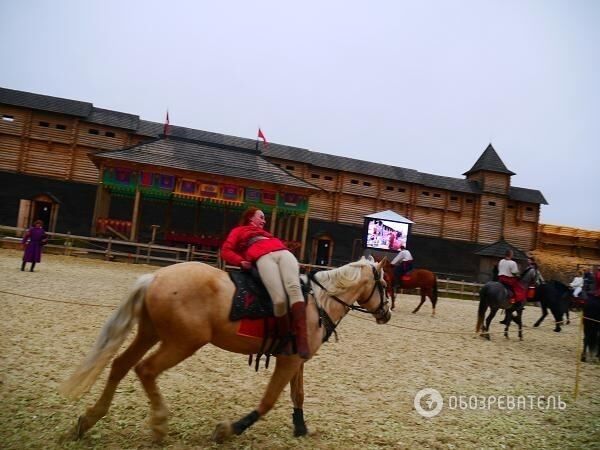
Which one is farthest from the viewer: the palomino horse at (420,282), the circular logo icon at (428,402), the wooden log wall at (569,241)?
the wooden log wall at (569,241)

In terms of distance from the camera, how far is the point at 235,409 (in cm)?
420

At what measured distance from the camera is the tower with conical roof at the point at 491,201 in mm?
30859

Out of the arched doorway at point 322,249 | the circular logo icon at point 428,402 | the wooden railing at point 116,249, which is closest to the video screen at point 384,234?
the arched doorway at point 322,249

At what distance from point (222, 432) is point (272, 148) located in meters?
26.7

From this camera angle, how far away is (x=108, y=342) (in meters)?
3.34

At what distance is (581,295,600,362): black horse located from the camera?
7969 millimetres

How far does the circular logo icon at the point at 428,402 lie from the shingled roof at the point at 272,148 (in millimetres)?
19126

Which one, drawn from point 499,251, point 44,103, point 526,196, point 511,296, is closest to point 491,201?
point 526,196

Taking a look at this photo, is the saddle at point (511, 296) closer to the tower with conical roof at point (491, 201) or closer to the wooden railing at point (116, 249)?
the wooden railing at point (116, 249)

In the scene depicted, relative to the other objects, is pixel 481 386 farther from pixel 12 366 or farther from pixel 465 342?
pixel 12 366

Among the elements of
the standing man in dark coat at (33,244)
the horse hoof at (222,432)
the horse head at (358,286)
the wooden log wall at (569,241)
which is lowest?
the horse hoof at (222,432)

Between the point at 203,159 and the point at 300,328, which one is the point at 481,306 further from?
the point at 203,159

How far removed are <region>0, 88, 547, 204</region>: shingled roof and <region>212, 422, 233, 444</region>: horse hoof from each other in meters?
20.0

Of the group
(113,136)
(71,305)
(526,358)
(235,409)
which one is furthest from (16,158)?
(526,358)
